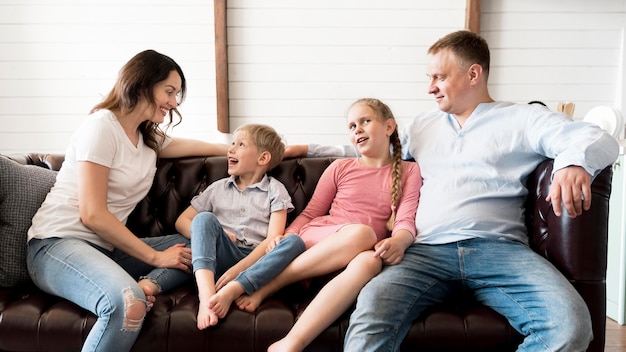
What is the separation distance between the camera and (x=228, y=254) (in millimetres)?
1642

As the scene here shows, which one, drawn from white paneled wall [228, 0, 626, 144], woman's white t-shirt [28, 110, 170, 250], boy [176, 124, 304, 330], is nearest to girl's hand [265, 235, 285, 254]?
boy [176, 124, 304, 330]

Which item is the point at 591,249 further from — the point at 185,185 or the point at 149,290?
the point at 185,185

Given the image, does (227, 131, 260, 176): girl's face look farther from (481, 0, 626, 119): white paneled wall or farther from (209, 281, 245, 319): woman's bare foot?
(481, 0, 626, 119): white paneled wall

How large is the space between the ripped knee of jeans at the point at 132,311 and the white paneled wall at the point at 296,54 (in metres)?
2.05

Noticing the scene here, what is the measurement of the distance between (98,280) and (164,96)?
0.68 meters

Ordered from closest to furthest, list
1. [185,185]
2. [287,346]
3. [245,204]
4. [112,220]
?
[287,346]
[112,220]
[245,204]
[185,185]

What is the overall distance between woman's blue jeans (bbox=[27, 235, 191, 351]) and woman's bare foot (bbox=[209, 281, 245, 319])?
199mm

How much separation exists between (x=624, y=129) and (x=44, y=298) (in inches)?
119

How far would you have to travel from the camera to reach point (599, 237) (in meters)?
1.41

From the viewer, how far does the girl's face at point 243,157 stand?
1854 millimetres

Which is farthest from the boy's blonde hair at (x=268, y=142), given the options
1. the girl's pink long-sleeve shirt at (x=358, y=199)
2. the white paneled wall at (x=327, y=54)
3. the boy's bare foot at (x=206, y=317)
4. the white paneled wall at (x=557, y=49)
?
the white paneled wall at (x=557, y=49)

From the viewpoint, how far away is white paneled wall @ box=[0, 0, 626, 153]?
10.6 feet

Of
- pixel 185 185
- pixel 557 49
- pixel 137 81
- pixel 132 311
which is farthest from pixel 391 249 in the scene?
pixel 557 49

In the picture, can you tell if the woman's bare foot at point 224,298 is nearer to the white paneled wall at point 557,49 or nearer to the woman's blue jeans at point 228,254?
the woman's blue jeans at point 228,254
